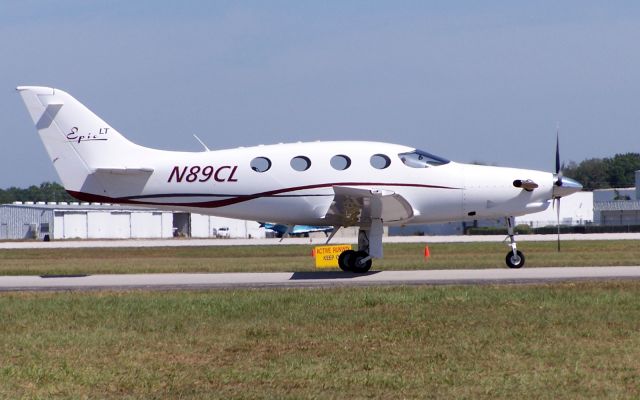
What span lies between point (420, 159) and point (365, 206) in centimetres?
208

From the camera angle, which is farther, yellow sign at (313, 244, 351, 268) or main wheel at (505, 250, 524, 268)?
yellow sign at (313, 244, 351, 268)

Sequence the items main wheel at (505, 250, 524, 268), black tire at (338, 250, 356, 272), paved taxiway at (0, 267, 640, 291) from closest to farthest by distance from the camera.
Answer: paved taxiway at (0, 267, 640, 291)
black tire at (338, 250, 356, 272)
main wheel at (505, 250, 524, 268)

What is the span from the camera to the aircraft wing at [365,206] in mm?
22938

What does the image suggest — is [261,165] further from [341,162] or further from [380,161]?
[380,161]

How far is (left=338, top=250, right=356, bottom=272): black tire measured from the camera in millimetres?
24922

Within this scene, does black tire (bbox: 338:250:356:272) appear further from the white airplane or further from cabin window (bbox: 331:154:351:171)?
cabin window (bbox: 331:154:351:171)

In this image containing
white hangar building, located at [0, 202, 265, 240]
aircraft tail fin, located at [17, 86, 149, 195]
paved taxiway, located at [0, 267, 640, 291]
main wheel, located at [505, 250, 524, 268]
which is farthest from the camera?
white hangar building, located at [0, 202, 265, 240]

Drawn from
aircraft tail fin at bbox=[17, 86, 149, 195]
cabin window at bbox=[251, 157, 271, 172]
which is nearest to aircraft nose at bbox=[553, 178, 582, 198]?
cabin window at bbox=[251, 157, 271, 172]

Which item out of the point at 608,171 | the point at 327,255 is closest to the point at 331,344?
the point at 327,255

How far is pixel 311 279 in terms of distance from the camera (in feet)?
75.4

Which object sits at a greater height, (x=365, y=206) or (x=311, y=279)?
(x=365, y=206)

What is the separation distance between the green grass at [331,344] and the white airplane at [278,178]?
5605 millimetres

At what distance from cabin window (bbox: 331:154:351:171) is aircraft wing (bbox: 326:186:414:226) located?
850 mm

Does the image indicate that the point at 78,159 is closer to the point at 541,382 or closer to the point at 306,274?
the point at 306,274
